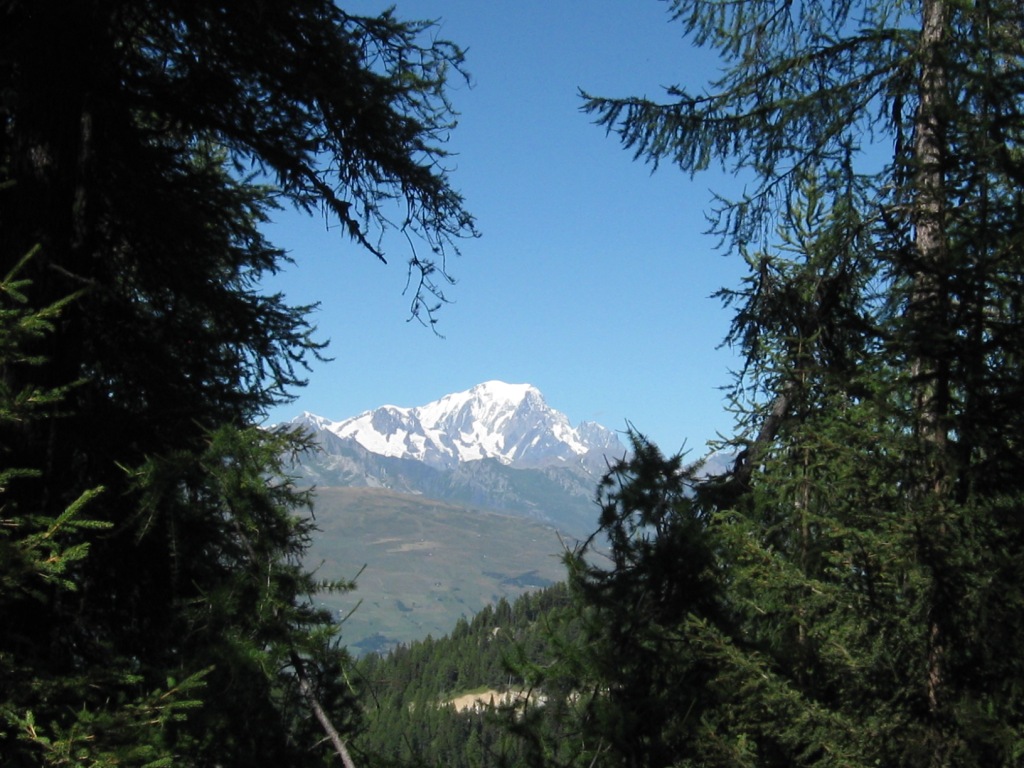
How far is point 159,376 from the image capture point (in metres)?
5.98

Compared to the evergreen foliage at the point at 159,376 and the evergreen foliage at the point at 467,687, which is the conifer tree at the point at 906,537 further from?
the evergreen foliage at the point at 159,376

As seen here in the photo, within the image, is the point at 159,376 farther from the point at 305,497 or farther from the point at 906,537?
the point at 906,537

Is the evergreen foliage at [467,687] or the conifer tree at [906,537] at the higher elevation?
the conifer tree at [906,537]

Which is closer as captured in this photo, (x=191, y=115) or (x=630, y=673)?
(x=630, y=673)

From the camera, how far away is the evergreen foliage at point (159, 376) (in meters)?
4.14

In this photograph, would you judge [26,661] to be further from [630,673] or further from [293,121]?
[293,121]

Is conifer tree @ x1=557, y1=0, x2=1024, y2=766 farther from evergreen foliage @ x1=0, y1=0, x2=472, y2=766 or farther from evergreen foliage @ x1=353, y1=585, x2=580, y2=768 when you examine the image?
evergreen foliage @ x1=0, y1=0, x2=472, y2=766

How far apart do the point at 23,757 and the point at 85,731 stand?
0.32 meters

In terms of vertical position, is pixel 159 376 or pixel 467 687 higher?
pixel 159 376

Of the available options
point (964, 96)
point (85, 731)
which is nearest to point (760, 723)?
point (85, 731)


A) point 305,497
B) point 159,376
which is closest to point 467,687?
point 159,376

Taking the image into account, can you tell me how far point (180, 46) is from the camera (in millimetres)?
5777

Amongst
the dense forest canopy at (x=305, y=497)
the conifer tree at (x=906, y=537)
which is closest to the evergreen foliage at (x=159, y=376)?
the dense forest canopy at (x=305, y=497)

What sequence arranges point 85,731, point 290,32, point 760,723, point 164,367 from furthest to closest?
point 164,367
point 290,32
point 760,723
point 85,731
